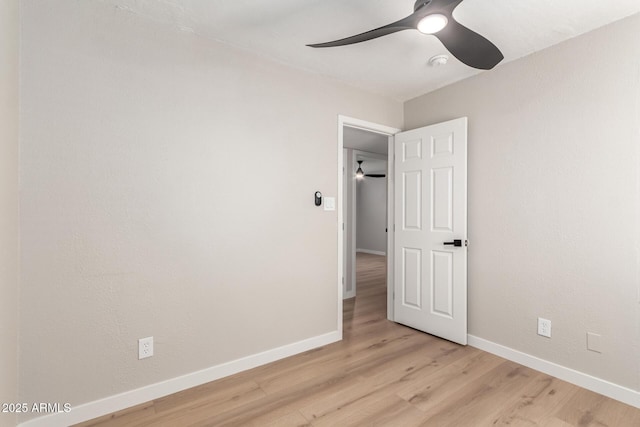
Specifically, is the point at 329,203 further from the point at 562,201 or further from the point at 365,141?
the point at 365,141

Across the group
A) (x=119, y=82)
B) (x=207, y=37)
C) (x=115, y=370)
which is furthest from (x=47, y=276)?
(x=207, y=37)

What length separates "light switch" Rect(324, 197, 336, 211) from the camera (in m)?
2.70

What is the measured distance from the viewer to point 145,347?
187cm

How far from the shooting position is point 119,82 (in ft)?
5.90

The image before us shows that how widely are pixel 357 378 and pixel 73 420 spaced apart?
1.72 metres

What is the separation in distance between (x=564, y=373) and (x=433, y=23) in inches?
97.2

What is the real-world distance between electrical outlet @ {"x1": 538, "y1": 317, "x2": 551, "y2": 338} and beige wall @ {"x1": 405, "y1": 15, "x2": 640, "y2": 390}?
3 centimetres

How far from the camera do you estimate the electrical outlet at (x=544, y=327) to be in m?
2.20

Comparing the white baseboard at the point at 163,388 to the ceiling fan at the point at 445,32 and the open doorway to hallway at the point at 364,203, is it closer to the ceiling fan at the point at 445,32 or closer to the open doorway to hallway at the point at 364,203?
the open doorway to hallway at the point at 364,203

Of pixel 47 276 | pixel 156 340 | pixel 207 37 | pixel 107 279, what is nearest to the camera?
pixel 47 276

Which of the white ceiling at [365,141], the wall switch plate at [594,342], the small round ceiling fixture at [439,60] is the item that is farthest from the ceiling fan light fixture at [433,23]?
the wall switch plate at [594,342]

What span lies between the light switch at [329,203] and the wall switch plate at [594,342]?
2.05 metres

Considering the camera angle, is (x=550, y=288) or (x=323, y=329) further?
(x=323, y=329)

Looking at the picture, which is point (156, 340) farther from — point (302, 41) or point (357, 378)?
point (302, 41)
